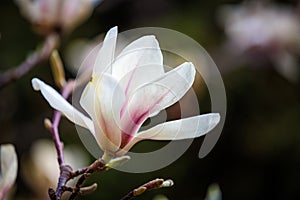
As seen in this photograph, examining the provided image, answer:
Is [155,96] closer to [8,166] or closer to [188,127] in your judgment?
[188,127]

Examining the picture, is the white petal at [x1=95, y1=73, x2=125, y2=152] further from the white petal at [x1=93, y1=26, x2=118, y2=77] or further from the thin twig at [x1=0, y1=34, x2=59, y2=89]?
the thin twig at [x1=0, y1=34, x2=59, y2=89]

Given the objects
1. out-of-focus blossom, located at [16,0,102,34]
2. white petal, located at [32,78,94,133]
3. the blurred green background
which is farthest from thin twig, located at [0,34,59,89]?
the blurred green background

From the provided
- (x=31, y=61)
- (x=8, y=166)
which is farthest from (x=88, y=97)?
(x=31, y=61)

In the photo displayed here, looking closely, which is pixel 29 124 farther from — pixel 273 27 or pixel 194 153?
pixel 273 27


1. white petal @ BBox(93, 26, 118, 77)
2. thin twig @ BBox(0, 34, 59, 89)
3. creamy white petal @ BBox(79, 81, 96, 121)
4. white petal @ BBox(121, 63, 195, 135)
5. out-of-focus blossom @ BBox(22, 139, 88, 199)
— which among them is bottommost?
out-of-focus blossom @ BBox(22, 139, 88, 199)

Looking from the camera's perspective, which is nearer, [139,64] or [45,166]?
[139,64]

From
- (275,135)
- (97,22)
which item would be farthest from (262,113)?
(97,22)

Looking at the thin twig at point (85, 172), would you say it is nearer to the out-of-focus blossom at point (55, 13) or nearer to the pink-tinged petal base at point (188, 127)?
the pink-tinged petal base at point (188, 127)
